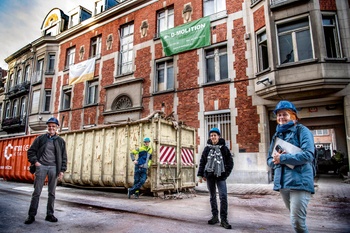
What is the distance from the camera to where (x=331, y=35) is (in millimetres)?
10383

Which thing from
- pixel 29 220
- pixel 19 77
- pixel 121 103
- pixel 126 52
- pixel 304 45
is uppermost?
pixel 19 77

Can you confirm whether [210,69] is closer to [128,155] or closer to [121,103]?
[121,103]

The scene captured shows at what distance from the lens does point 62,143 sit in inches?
193

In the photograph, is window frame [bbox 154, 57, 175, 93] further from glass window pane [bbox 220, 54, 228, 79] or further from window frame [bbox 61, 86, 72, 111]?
window frame [bbox 61, 86, 72, 111]

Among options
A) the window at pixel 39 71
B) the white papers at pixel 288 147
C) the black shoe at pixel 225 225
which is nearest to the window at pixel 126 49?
the window at pixel 39 71

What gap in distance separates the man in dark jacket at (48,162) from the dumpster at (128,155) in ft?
10.9

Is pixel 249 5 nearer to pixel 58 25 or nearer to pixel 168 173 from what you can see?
pixel 168 173

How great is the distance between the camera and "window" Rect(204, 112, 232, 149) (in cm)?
1199

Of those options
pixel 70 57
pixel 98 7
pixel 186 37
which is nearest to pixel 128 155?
pixel 186 37

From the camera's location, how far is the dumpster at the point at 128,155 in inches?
305

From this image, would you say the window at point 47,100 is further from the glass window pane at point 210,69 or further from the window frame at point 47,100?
the glass window pane at point 210,69

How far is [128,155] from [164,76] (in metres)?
7.70

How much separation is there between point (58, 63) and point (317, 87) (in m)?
20.1

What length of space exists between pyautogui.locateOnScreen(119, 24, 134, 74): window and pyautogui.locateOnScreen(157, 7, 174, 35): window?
235 cm
